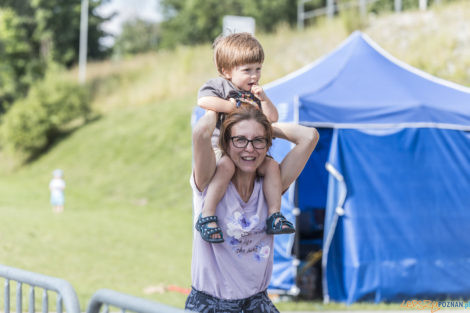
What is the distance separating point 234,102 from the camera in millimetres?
2738

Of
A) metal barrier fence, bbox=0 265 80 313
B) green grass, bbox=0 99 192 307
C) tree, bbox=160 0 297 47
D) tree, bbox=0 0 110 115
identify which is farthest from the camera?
tree, bbox=160 0 297 47

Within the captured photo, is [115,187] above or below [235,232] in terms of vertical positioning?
below

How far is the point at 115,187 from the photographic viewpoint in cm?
1802

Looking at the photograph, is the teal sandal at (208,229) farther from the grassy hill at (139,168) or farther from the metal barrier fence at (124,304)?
the grassy hill at (139,168)

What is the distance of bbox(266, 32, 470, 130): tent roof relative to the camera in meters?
7.10

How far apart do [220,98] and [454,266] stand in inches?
212

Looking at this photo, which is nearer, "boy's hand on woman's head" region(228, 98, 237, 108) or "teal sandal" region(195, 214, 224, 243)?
"teal sandal" region(195, 214, 224, 243)

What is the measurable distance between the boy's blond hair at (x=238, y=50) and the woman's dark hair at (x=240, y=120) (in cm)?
24

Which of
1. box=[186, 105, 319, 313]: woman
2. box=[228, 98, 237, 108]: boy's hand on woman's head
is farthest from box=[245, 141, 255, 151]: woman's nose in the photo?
box=[228, 98, 237, 108]: boy's hand on woman's head

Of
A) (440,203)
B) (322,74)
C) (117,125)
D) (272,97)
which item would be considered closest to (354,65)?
(322,74)

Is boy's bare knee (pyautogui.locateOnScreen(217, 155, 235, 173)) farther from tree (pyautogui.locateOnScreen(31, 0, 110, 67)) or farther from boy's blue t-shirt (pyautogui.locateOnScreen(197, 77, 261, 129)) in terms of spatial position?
tree (pyautogui.locateOnScreen(31, 0, 110, 67))

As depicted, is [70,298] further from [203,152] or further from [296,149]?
[296,149]

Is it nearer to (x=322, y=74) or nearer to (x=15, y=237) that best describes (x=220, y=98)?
(x=322, y=74)

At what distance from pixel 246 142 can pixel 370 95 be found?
522cm
